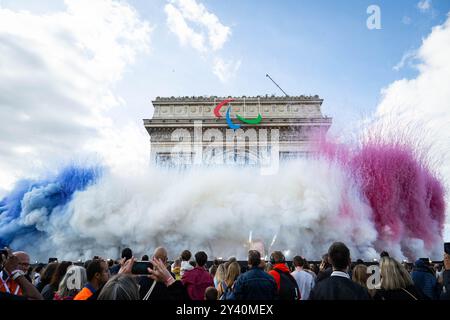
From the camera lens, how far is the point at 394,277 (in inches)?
147

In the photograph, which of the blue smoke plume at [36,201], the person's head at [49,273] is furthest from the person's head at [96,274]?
the blue smoke plume at [36,201]

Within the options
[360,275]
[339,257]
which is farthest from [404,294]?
[360,275]

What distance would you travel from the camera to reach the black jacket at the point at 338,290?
10.1 feet

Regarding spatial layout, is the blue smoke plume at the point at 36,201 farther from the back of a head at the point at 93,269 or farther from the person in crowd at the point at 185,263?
the back of a head at the point at 93,269

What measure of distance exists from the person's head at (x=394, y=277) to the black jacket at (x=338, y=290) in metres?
0.80

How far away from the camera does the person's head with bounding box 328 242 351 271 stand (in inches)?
132

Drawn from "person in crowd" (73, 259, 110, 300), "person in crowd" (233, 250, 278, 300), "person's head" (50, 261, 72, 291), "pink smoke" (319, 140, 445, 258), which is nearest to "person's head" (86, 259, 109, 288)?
"person in crowd" (73, 259, 110, 300)

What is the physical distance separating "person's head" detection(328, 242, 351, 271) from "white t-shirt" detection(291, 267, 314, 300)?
120 inches

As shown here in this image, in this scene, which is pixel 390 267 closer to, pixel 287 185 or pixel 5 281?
pixel 5 281

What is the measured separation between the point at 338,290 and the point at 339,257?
37 cm

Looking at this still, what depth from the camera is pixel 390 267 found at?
3834 millimetres

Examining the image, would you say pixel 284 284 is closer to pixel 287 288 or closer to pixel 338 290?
pixel 287 288
